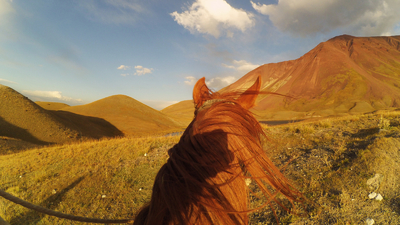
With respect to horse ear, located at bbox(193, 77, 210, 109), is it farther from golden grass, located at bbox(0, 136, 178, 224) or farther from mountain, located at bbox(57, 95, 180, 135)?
mountain, located at bbox(57, 95, 180, 135)

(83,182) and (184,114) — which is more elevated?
(184,114)

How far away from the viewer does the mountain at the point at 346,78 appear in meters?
55.3

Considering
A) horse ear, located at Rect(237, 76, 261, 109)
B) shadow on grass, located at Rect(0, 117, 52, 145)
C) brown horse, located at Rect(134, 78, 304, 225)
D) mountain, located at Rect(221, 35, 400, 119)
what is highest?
mountain, located at Rect(221, 35, 400, 119)

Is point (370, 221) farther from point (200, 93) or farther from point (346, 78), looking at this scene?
point (346, 78)

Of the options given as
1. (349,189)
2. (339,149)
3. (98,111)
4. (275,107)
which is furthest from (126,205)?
(275,107)

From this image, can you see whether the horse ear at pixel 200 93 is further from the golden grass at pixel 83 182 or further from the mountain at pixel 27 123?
the mountain at pixel 27 123

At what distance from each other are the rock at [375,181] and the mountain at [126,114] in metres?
41.6

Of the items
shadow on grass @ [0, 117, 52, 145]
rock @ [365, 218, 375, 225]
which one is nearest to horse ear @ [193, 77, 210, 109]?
rock @ [365, 218, 375, 225]

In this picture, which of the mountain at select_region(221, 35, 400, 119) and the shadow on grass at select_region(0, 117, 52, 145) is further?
the mountain at select_region(221, 35, 400, 119)

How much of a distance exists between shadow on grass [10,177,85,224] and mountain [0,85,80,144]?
24.0 meters

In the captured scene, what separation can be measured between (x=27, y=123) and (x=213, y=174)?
110ft

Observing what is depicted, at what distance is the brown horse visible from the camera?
1.86 ft

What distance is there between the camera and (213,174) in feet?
2.15

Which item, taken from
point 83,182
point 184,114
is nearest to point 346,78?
point 184,114
